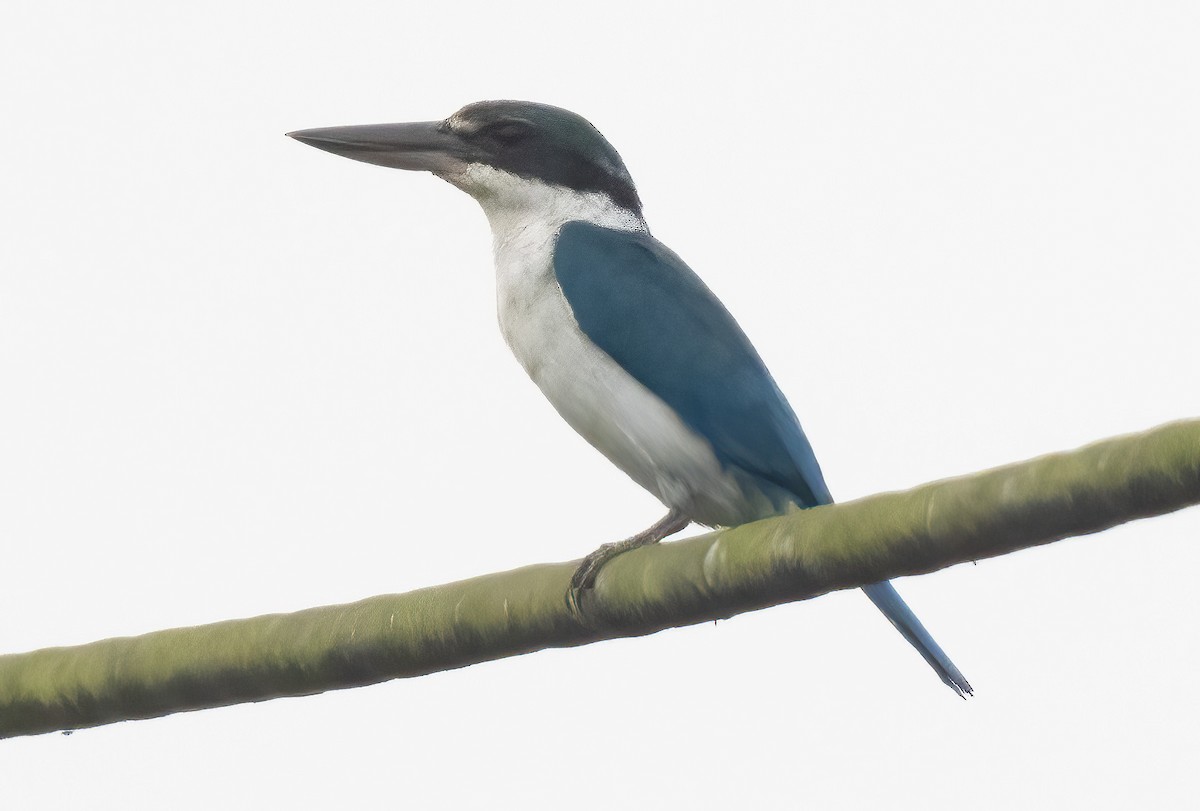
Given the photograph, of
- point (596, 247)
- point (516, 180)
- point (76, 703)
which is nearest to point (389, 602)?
point (76, 703)

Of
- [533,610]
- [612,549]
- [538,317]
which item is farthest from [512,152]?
[533,610]

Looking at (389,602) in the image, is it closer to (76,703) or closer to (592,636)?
(592,636)

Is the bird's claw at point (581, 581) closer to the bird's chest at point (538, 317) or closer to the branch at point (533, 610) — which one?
the branch at point (533, 610)

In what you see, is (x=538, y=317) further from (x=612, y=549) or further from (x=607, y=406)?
(x=612, y=549)

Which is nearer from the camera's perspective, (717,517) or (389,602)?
(389,602)

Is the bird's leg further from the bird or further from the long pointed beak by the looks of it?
the long pointed beak

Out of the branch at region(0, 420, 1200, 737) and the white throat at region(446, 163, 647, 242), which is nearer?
the branch at region(0, 420, 1200, 737)

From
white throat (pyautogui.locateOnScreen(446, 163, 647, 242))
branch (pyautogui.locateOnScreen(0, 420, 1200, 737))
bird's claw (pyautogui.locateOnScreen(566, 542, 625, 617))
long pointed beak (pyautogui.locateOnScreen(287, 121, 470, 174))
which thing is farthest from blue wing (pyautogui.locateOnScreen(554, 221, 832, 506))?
branch (pyautogui.locateOnScreen(0, 420, 1200, 737))
